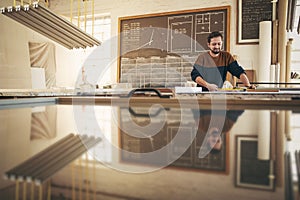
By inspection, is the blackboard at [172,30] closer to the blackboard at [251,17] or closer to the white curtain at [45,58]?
the blackboard at [251,17]

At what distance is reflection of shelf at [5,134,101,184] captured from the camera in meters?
0.18

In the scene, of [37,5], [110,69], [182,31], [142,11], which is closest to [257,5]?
[182,31]

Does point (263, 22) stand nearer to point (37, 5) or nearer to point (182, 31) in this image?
point (182, 31)

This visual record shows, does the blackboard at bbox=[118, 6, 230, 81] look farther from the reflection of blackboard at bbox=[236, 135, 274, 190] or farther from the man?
the reflection of blackboard at bbox=[236, 135, 274, 190]

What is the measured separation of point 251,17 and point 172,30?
0.99m

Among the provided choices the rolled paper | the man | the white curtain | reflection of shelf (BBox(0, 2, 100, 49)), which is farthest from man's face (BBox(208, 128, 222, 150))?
the white curtain

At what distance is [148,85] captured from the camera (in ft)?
12.4

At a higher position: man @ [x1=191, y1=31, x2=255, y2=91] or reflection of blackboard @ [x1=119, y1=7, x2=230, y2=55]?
reflection of blackboard @ [x1=119, y1=7, x2=230, y2=55]

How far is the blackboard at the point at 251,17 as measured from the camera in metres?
3.33

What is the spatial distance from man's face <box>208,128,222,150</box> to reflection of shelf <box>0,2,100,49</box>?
3.30 feet

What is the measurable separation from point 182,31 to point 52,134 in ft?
11.7

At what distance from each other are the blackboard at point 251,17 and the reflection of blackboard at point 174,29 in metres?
0.17

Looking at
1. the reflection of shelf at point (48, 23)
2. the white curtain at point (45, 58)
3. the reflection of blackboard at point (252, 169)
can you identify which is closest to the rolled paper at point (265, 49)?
the reflection of shelf at point (48, 23)

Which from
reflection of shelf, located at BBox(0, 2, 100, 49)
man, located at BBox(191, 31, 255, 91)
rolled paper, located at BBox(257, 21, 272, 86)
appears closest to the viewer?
reflection of shelf, located at BBox(0, 2, 100, 49)
